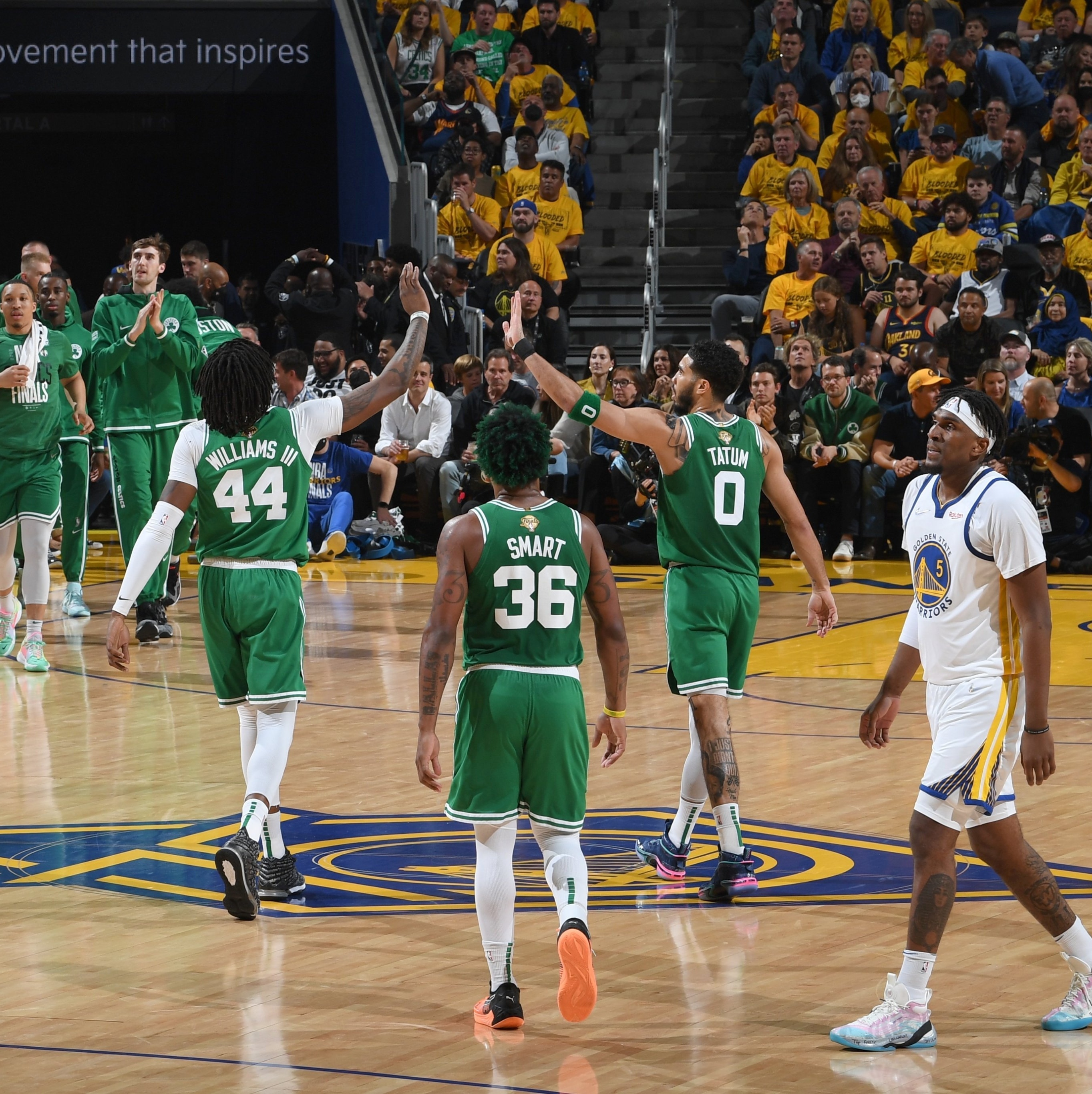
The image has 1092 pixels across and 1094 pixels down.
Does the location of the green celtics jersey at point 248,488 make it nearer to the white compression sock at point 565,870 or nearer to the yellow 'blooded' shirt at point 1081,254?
the white compression sock at point 565,870

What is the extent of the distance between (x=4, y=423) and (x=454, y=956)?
623cm

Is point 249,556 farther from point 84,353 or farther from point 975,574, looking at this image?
point 84,353

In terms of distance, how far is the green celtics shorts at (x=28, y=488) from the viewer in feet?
37.3

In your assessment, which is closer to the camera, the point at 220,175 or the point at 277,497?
the point at 277,497

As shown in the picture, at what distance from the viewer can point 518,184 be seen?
19.6 meters

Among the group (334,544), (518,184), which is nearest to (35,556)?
(334,544)

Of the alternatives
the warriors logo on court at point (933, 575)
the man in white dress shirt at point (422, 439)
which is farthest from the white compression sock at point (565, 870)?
the man in white dress shirt at point (422, 439)

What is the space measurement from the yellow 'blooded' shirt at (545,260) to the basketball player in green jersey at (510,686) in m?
13.2

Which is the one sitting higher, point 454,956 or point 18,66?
point 18,66

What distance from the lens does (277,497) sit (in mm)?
6906

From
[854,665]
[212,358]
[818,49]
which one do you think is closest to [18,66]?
[818,49]

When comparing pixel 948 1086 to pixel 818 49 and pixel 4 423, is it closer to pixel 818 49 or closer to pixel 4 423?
pixel 4 423

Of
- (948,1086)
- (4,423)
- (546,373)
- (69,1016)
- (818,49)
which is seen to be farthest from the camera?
(818,49)

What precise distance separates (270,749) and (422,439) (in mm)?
10463
